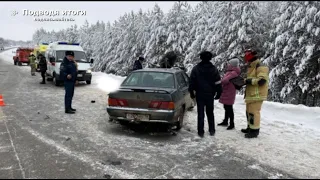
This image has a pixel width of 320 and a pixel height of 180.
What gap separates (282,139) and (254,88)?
1.37 meters

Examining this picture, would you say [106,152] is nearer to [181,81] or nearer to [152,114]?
[152,114]

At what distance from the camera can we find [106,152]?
5.66 metres

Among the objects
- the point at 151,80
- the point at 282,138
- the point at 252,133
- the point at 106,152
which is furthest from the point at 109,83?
the point at 106,152

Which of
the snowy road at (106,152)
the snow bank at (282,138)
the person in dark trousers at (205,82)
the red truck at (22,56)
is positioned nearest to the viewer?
the snowy road at (106,152)

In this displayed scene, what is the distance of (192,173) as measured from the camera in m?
4.77

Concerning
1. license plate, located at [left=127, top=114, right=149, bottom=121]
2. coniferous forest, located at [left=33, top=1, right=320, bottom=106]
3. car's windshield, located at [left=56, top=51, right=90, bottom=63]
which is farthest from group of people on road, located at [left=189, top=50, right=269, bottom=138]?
coniferous forest, located at [left=33, top=1, right=320, bottom=106]

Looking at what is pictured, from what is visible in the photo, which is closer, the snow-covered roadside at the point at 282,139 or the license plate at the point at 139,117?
the snow-covered roadside at the point at 282,139

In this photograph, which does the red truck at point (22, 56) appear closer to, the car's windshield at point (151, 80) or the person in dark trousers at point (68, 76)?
the person in dark trousers at point (68, 76)

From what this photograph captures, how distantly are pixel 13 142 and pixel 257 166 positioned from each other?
4.72 m

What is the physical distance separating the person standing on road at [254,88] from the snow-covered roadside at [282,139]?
1.22 ft

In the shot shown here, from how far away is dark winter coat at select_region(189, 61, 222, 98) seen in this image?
680cm

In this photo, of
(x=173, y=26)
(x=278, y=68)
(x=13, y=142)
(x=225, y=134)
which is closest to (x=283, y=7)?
(x=278, y=68)

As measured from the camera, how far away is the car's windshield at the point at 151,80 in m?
7.48

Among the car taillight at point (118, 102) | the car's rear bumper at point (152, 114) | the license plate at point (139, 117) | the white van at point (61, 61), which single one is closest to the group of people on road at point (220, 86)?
the car's rear bumper at point (152, 114)
